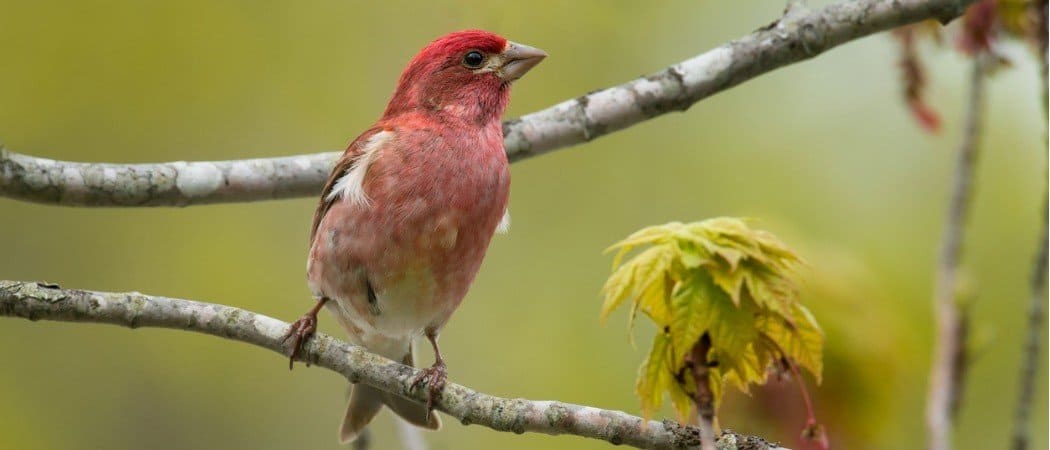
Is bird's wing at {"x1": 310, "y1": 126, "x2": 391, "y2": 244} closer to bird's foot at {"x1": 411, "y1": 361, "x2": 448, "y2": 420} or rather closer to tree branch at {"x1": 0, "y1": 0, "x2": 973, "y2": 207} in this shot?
tree branch at {"x1": 0, "y1": 0, "x2": 973, "y2": 207}

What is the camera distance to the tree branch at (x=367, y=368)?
3.54 metres

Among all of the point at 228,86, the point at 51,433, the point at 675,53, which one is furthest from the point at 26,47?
the point at 675,53

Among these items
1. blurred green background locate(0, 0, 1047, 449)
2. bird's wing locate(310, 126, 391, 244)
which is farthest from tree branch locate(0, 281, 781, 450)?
blurred green background locate(0, 0, 1047, 449)

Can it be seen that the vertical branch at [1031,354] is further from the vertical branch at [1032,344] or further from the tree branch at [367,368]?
the tree branch at [367,368]

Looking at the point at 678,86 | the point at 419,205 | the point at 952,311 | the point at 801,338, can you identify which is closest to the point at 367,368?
the point at 419,205

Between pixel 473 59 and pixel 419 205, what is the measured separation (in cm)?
Result: 104

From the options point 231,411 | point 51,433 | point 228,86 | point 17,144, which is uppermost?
point 228,86

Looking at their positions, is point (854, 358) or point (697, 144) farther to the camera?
point (697, 144)

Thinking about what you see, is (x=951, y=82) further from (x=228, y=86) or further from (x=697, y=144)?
(x=228, y=86)

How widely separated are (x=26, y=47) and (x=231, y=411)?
3405mm

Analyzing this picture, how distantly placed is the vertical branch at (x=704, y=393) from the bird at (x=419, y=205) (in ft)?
5.27

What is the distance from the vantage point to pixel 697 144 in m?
9.64

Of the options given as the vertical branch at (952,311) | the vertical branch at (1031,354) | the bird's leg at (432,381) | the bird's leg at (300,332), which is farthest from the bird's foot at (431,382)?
the vertical branch at (1031,354)

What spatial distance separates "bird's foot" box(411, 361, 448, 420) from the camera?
426 cm
